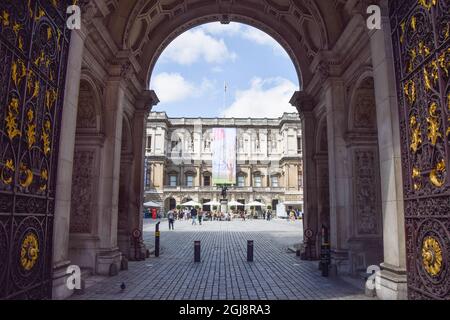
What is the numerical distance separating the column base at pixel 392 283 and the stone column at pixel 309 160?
21.3 feet

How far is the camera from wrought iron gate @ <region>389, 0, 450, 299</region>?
5.05 metres

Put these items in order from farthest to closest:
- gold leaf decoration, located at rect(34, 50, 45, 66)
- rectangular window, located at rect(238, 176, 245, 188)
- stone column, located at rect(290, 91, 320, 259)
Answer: rectangular window, located at rect(238, 176, 245, 188) → stone column, located at rect(290, 91, 320, 259) → gold leaf decoration, located at rect(34, 50, 45, 66)

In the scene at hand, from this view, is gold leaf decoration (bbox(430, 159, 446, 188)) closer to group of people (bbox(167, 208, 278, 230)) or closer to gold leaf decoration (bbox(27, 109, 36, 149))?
gold leaf decoration (bbox(27, 109, 36, 149))

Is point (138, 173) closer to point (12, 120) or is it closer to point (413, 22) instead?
point (12, 120)

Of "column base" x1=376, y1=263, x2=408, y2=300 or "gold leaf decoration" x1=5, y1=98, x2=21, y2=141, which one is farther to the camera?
"column base" x1=376, y1=263, x2=408, y2=300

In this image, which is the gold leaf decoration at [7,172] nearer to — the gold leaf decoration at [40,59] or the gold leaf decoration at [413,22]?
the gold leaf decoration at [40,59]

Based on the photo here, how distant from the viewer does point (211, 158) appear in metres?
65.3

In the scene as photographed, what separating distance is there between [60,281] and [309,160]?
10.3 metres

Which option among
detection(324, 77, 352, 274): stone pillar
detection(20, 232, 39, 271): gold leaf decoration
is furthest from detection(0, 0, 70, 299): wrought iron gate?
detection(324, 77, 352, 274): stone pillar

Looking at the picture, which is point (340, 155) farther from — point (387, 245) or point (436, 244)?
point (436, 244)

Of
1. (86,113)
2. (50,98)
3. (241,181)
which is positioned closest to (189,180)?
(241,181)

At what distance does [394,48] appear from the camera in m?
6.80
